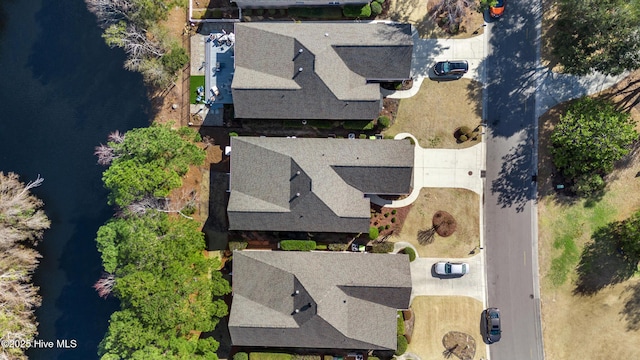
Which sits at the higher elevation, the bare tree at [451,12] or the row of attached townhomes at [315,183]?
the bare tree at [451,12]

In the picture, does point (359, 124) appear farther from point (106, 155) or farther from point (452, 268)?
point (106, 155)

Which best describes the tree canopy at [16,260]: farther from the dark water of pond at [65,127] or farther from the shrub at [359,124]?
the shrub at [359,124]

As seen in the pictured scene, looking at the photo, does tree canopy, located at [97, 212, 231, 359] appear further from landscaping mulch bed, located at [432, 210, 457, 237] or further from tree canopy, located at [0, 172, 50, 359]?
landscaping mulch bed, located at [432, 210, 457, 237]

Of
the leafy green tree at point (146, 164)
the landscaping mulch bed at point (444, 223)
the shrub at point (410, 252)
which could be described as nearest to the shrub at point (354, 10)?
the leafy green tree at point (146, 164)

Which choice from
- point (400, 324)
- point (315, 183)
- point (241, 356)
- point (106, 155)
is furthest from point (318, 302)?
point (106, 155)

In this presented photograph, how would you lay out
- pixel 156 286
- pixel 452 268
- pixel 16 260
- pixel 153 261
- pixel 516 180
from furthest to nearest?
pixel 516 180
pixel 452 268
pixel 16 260
pixel 153 261
pixel 156 286
